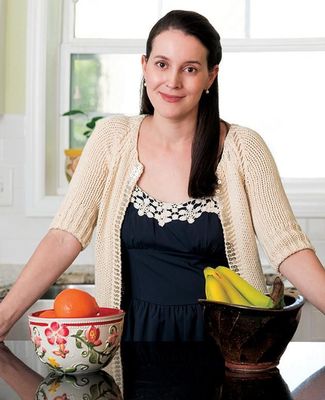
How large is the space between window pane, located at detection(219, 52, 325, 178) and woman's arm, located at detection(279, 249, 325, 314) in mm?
1909

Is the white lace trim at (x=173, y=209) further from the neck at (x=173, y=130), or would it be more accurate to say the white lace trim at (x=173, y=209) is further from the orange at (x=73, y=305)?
the orange at (x=73, y=305)

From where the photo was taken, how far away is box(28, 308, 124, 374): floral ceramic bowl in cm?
162

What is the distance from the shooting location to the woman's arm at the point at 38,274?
6.72ft

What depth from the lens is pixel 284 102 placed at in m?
3.99

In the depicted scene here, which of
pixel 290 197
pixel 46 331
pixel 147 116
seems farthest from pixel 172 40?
pixel 290 197

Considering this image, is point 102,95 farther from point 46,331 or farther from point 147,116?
point 46,331

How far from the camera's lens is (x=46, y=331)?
163 centimetres

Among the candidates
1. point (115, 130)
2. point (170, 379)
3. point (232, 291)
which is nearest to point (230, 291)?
point (232, 291)

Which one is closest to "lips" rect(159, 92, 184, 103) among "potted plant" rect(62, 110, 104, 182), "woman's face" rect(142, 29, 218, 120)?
"woman's face" rect(142, 29, 218, 120)

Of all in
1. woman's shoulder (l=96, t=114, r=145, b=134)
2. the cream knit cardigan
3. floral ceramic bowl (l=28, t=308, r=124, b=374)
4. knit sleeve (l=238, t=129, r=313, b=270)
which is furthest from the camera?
woman's shoulder (l=96, t=114, r=145, b=134)

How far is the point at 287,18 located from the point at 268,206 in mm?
1952

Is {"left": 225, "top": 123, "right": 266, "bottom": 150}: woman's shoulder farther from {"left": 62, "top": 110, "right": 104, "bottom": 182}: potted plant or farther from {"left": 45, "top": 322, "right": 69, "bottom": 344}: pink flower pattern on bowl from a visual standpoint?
{"left": 62, "top": 110, "right": 104, "bottom": 182}: potted plant

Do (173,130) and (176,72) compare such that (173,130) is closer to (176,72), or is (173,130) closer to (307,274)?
(176,72)

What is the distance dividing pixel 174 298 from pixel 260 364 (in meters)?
0.62
